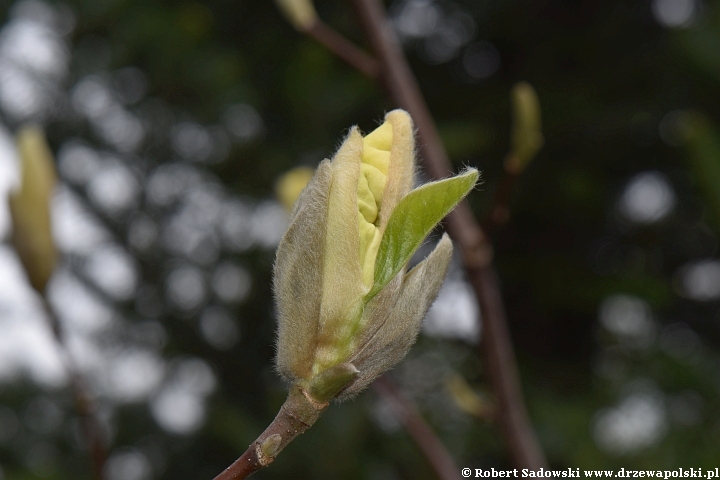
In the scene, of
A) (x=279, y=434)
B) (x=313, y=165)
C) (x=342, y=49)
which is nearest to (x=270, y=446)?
(x=279, y=434)

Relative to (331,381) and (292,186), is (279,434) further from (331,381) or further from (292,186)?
(292,186)

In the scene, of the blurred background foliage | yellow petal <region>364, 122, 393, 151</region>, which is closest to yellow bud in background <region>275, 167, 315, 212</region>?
yellow petal <region>364, 122, 393, 151</region>

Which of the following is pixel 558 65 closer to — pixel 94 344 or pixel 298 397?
pixel 94 344

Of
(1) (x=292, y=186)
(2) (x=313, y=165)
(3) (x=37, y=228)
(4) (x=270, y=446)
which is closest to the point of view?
(4) (x=270, y=446)

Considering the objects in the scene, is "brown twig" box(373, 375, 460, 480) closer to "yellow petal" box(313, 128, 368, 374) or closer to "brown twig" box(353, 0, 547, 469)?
"brown twig" box(353, 0, 547, 469)

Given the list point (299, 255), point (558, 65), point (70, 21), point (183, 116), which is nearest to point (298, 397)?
point (299, 255)
